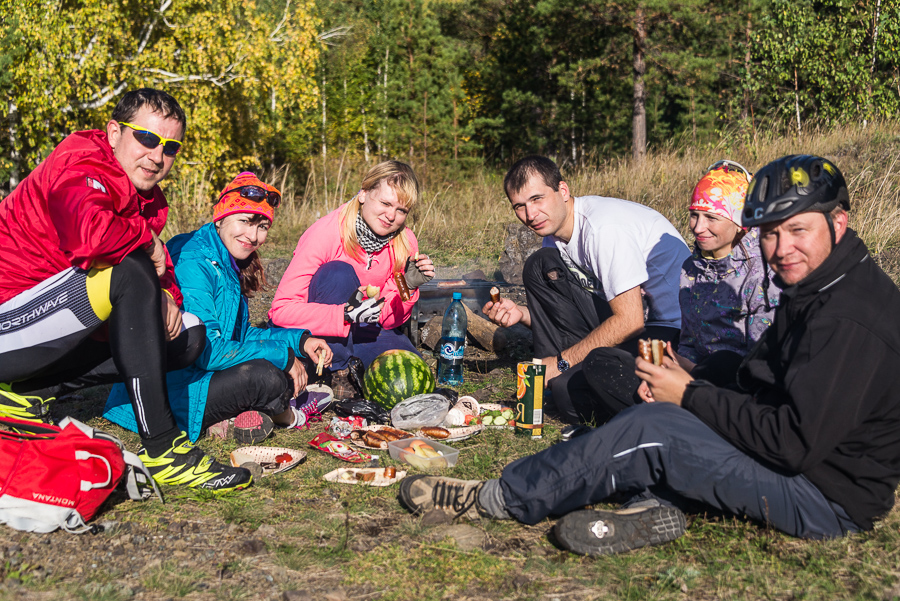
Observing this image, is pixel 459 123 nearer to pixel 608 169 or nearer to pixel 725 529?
pixel 608 169

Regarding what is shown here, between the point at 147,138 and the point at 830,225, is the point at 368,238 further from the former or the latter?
the point at 830,225

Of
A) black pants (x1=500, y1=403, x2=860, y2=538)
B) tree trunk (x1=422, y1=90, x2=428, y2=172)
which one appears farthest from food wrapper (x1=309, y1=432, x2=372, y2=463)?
tree trunk (x1=422, y1=90, x2=428, y2=172)

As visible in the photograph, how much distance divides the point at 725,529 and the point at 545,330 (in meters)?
2.57

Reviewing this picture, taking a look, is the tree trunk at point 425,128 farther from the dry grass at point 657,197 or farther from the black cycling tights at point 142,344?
the black cycling tights at point 142,344

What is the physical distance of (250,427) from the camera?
4535mm

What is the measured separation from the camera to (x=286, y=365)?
15.5ft

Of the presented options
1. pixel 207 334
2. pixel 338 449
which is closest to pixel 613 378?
pixel 338 449

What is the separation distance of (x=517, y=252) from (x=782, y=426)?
23.4 ft

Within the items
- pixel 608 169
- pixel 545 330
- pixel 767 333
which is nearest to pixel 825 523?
pixel 767 333

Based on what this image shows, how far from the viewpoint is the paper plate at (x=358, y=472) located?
153 inches

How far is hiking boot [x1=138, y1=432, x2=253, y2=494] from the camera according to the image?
3.70 m

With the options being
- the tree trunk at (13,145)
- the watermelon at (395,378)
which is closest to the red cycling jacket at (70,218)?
the watermelon at (395,378)

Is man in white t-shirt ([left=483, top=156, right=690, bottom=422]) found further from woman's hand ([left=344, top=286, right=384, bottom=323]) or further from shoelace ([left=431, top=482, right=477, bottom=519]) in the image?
shoelace ([left=431, top=482, right=477, bottom=519])

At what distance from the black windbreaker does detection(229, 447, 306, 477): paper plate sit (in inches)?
90.4
